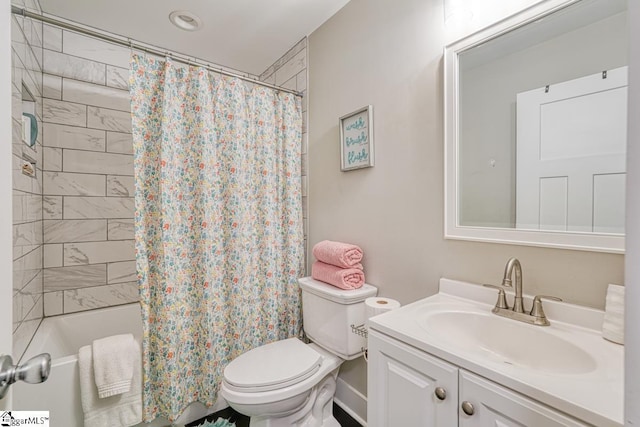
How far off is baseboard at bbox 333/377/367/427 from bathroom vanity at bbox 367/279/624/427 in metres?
0.75

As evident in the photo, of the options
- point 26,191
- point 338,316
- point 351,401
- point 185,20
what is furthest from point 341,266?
point 185,20

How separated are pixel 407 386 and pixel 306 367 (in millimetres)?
632

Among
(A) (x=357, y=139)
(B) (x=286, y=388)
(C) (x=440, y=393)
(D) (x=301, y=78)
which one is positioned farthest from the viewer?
(D) (x=301, y=78)

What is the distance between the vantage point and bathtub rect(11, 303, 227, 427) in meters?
1.25

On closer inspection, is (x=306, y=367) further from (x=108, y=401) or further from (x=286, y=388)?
(x=108, y=401)

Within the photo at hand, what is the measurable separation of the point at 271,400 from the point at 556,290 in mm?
1185

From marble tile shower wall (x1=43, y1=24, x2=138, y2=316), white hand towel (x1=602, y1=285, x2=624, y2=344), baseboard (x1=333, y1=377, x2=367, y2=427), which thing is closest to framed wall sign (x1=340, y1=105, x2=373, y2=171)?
white hand towel (x1=602, y1=285, x2=624, y2=344)

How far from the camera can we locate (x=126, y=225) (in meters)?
2.06

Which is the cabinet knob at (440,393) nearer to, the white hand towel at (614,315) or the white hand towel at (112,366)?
the white hand towel at (614,315)

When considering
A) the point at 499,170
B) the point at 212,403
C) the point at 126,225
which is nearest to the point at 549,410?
the point at 499,170

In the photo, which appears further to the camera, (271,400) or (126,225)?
(126,225)

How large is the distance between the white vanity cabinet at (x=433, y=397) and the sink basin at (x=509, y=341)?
0.29 ft

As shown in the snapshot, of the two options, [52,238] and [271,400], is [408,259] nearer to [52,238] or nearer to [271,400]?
[271,400]

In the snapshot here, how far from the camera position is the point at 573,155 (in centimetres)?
94
